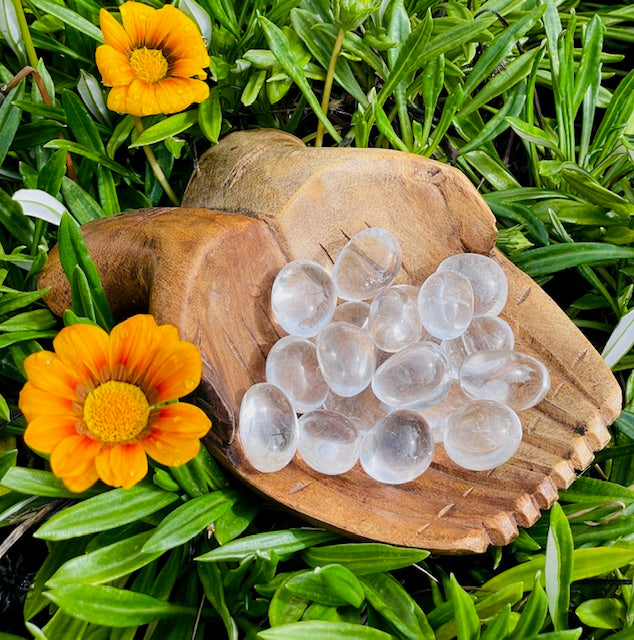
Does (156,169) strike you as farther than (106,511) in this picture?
Yes

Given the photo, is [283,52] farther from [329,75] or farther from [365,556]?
[365,556]

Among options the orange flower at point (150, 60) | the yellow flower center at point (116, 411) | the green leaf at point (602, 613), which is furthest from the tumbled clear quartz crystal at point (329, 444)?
the orange flower at point (150, 60)

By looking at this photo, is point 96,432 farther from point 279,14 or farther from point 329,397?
point 279,14

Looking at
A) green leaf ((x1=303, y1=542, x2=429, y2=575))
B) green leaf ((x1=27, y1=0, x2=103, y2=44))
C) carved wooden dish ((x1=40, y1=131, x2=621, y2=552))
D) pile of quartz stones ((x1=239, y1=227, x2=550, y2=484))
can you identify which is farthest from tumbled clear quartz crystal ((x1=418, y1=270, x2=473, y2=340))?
green leaf ((x1=27, y1=0, x2=103, y2=44))

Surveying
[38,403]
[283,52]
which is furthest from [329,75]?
[38,403]

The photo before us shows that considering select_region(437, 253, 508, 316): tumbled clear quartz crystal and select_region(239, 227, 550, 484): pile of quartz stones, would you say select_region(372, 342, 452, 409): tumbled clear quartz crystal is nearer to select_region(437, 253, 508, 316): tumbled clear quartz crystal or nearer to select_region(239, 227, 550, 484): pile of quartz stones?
select_region(239, 227, 550, 484): pile of quartz stones

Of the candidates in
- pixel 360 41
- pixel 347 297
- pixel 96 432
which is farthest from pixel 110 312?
pixel 360 41
